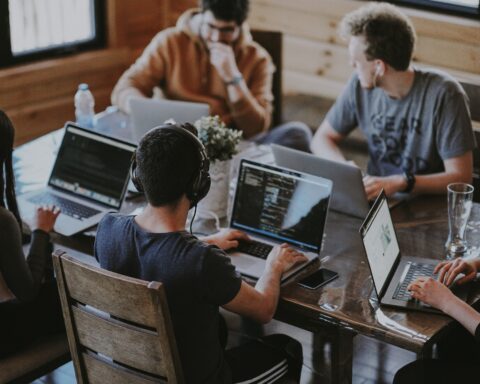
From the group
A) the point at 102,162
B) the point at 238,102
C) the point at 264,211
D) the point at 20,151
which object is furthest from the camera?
the point at 238,102

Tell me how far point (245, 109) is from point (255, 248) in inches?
50.0

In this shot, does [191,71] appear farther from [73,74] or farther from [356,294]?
[356,294]

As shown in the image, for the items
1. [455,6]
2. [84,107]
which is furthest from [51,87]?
[455,6]

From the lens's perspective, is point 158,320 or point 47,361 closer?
point 158,320

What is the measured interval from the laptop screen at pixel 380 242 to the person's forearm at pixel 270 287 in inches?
9.9

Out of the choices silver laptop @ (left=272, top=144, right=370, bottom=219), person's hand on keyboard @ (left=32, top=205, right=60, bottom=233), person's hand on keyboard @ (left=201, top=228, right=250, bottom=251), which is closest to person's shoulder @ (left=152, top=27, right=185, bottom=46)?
silver laptop @ (left=272, top=144, right=370, bottom=219)

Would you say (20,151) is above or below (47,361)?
above

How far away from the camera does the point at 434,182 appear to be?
9.73 ft

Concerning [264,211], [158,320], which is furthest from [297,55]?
[158,320]

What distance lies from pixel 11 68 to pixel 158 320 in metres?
3.02

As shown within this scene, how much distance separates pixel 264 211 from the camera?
2.65 metres

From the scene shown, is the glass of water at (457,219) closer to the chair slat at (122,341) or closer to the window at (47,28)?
the chair slat at (122,341)

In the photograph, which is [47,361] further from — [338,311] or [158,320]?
[338,311]

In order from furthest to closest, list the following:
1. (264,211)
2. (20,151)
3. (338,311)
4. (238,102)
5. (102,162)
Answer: (238,102)
(20,151)
(102,162)
(264,211)
(338,311)
